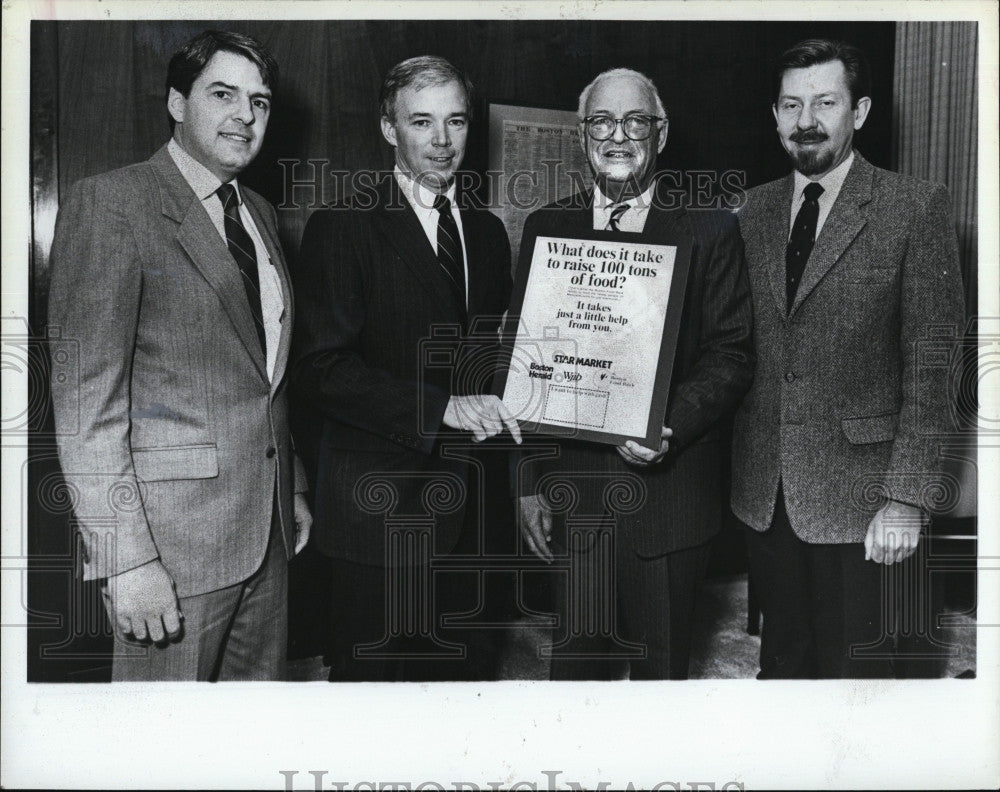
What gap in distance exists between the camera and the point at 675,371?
2.57 m

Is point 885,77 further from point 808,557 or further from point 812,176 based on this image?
point 808,557

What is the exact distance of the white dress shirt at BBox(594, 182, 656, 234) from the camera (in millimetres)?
2590

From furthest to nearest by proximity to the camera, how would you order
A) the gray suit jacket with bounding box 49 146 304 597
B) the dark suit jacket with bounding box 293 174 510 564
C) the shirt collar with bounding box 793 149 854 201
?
the shirt collar with bounding box 793 149 854 201 → the dark suit jacket with bounding box 293 174 510 564 → the gray suit jacket with bounding box 49 146 304 597

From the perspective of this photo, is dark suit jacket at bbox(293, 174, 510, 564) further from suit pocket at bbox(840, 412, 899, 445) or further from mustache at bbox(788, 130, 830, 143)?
suit pocket at bbox(840, 412, 899, 445)

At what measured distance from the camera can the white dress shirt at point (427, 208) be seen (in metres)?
2.58

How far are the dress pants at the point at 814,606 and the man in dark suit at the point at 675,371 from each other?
0.18 metres

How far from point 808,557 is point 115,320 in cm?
191

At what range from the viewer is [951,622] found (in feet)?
9.07

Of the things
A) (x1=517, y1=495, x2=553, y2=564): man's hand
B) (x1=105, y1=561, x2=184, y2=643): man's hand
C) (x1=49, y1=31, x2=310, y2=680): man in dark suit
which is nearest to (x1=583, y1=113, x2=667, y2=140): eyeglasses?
(x1=49, y1=31, x2=310, y2=680): man in dark suit

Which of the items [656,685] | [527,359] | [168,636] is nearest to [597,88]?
[527,359]

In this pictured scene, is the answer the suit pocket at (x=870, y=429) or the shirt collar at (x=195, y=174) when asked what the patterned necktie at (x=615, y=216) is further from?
the shirt collar at (x=195, y=174)

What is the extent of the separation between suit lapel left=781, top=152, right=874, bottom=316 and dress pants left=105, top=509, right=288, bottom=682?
154 cm

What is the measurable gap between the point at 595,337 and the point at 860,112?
0.96m

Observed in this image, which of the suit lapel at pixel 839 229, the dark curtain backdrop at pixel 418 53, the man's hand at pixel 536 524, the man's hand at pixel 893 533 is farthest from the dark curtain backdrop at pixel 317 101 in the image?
the man's hand at pixel 536 524
